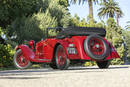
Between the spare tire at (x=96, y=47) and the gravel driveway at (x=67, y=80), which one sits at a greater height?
the spare tire at (x=96, y=47)

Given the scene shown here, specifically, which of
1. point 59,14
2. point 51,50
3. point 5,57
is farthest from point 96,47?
point 59,14

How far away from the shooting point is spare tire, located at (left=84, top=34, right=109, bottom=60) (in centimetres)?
984

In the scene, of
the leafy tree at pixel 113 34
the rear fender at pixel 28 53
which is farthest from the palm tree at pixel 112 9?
the rear fender at pixel 28 53

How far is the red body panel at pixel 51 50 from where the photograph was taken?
991 cm

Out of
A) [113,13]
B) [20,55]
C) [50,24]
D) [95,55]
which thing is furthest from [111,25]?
[113,13]

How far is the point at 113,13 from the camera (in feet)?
204

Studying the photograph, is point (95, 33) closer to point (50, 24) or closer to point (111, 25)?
point (50, 24)

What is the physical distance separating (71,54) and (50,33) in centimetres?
1195

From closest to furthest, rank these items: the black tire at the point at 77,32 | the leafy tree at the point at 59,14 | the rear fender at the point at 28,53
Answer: the black tire at the point at 77,32, the rear fender at the point at 28,53, the leafy tree at the point at 59,14

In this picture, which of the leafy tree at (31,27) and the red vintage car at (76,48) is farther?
the leafy tree at (31,27)

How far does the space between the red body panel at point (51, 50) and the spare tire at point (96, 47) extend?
0.19 m

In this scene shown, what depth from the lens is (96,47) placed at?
33.2 feet

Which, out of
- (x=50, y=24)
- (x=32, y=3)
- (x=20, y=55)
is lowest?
(x=20, y=55)

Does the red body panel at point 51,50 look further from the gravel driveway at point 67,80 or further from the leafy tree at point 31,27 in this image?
the leafy tree at point 31,27
